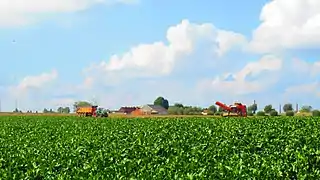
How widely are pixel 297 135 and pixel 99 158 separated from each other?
1047cm

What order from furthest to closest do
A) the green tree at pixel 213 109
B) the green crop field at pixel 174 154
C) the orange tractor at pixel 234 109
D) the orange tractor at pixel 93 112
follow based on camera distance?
1. the green tree at pixel 213 109
2. the orange tractor at pixel 93 112
3. the orange tractor at pixel 234 109
4. the green crop field at pixel 174 154

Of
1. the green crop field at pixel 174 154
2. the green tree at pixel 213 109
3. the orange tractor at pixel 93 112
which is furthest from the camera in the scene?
the green tree at pixel 213 109

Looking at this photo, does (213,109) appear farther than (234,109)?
Yes

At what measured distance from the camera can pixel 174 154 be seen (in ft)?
69.8

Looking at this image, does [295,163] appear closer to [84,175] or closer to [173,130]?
[84,175]

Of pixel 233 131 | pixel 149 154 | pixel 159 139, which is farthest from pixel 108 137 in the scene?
pixel 149 154

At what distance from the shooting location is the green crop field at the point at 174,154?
15250 mm

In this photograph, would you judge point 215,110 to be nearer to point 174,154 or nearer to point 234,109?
point 234,109

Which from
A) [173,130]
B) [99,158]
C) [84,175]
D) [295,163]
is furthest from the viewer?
[173,130]

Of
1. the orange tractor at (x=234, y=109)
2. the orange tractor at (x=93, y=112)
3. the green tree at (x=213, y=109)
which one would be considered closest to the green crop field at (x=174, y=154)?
the orange tractor at (x=234, y=109)

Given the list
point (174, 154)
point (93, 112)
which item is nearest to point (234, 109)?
point (93, 112)

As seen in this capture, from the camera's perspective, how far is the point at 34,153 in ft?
70.4

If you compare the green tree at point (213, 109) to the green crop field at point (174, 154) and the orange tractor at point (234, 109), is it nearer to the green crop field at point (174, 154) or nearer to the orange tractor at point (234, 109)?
the orange tractor at point (234, 109)

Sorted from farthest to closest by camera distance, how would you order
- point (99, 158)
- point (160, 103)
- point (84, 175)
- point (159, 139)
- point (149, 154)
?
1. point (160, 103)
2. point (159, 139)
3. point (149, 154)
4. point (99, 158)
5. point (84, 175)
